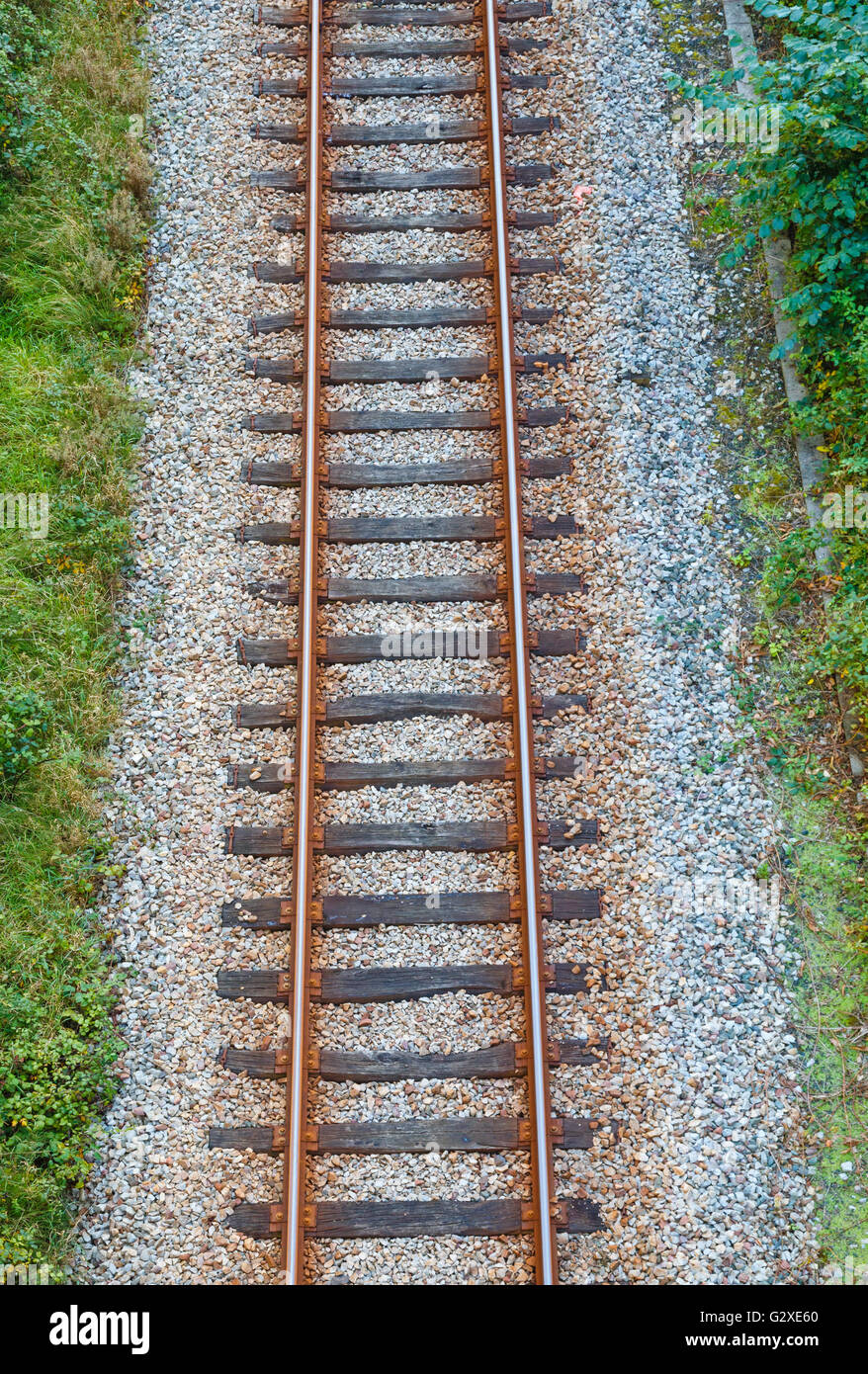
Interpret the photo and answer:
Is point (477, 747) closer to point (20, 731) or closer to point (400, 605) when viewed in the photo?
point (400, 605)

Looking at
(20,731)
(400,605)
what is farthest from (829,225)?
(20,731)

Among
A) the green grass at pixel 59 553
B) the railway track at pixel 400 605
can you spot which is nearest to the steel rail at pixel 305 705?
the railway track at pixel 400 605

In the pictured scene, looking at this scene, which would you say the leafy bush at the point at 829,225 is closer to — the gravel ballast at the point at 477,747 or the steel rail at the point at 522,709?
the gravel ballast at the point at 477,747

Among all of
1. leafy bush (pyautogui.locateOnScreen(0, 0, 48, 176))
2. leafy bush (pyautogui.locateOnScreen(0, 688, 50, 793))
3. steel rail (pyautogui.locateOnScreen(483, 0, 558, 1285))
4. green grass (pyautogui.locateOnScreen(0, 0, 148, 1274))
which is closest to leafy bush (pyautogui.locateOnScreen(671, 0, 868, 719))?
steel rail (pyautogui.locateOnScreen(483, 0, 558, 1285))

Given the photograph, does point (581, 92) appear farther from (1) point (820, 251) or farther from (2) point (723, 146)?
(1) point (820, 251)
